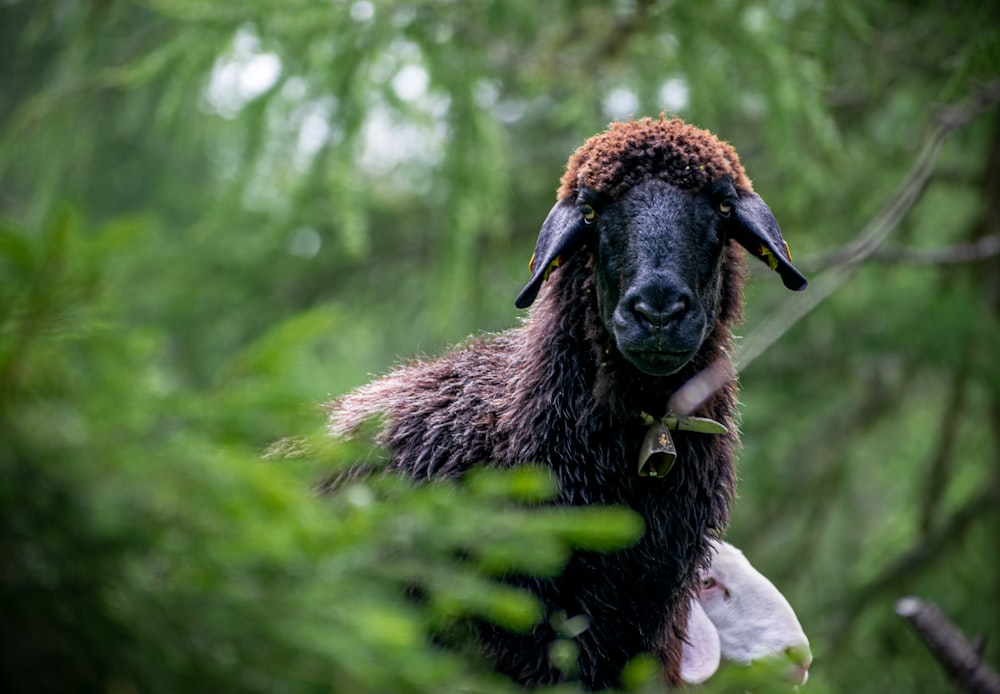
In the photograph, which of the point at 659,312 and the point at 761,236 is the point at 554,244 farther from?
the point at 761,236

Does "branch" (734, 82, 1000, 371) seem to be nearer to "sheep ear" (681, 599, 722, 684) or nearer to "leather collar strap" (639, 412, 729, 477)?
"leather collar strap" (639, 412, 729, 477)

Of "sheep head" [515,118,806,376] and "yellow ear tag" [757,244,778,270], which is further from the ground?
"sheep head" [515,118,806,376]

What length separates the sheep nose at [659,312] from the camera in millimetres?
3070

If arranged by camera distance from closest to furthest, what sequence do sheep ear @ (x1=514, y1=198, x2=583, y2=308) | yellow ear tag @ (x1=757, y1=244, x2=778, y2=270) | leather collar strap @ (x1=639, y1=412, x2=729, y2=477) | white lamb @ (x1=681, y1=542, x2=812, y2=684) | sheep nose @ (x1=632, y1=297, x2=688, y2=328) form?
sheep nose @ (x1=632, y1=297, x2=688, y2=328) → leather collar strap @ (x1=639, y1=412, x2=729, y2=477) → sheep ear @ (x1=514, y1=198, x2=583, y2=308) → yellow ear tag @ (x1=757, y1=244, x2=778, y2=270) → white lamb @ (x1=681, y1=542, x2=812, y2=684)

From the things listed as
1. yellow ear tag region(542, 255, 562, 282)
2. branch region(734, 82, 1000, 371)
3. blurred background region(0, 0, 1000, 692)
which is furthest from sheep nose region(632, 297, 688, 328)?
branch region(734, 82, 1000, 371)

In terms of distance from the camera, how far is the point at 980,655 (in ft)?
15.1

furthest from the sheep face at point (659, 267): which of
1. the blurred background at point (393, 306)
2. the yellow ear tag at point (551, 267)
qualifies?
the blurred background at point (393, 306)

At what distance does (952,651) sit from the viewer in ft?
14.9

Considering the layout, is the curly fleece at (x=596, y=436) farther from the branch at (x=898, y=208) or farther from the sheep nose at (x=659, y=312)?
the branch at (x=898, y=208)

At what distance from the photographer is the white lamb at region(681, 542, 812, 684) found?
3580mm

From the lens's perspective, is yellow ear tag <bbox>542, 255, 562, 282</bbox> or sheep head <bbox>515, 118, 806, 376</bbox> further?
yellow ear tag <bbox>542, 255, 562, 282</bbox>

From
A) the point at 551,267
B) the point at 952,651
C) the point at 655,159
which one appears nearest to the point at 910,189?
the point at 655,159

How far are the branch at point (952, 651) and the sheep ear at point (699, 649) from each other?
136cm

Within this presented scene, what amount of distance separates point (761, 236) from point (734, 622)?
1402 millimetres
